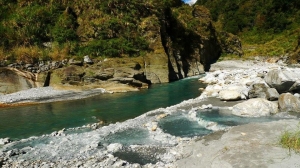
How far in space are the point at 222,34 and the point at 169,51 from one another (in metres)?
34.2

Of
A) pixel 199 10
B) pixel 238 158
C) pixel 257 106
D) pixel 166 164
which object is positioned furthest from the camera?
pixel 199 10

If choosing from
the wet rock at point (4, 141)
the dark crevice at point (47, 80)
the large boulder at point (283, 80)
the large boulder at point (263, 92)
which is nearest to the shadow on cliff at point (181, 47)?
the dark crevice at point (47, 80)

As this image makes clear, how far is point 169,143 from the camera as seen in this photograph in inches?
489

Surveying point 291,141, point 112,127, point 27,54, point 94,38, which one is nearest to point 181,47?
point 94,38

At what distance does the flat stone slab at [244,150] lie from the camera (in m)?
8.95

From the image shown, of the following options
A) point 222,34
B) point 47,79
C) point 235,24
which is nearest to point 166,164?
point 47,79

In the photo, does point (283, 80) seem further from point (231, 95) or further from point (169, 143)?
point (169, 143)

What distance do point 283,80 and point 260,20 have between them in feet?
282

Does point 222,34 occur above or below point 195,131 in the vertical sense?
above

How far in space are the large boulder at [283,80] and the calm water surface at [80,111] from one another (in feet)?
23.8

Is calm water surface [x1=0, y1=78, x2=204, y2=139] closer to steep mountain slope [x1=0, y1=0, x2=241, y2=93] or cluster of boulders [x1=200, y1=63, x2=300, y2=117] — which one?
cluster of boulders [x1=200, y1=63, x2=300, y2=117]

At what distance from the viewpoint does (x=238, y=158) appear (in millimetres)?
9281

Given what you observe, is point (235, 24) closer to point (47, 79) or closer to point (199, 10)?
point (199, 10)

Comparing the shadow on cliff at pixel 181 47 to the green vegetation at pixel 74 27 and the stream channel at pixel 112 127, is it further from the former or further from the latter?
the stream channel at pixel 112 127
